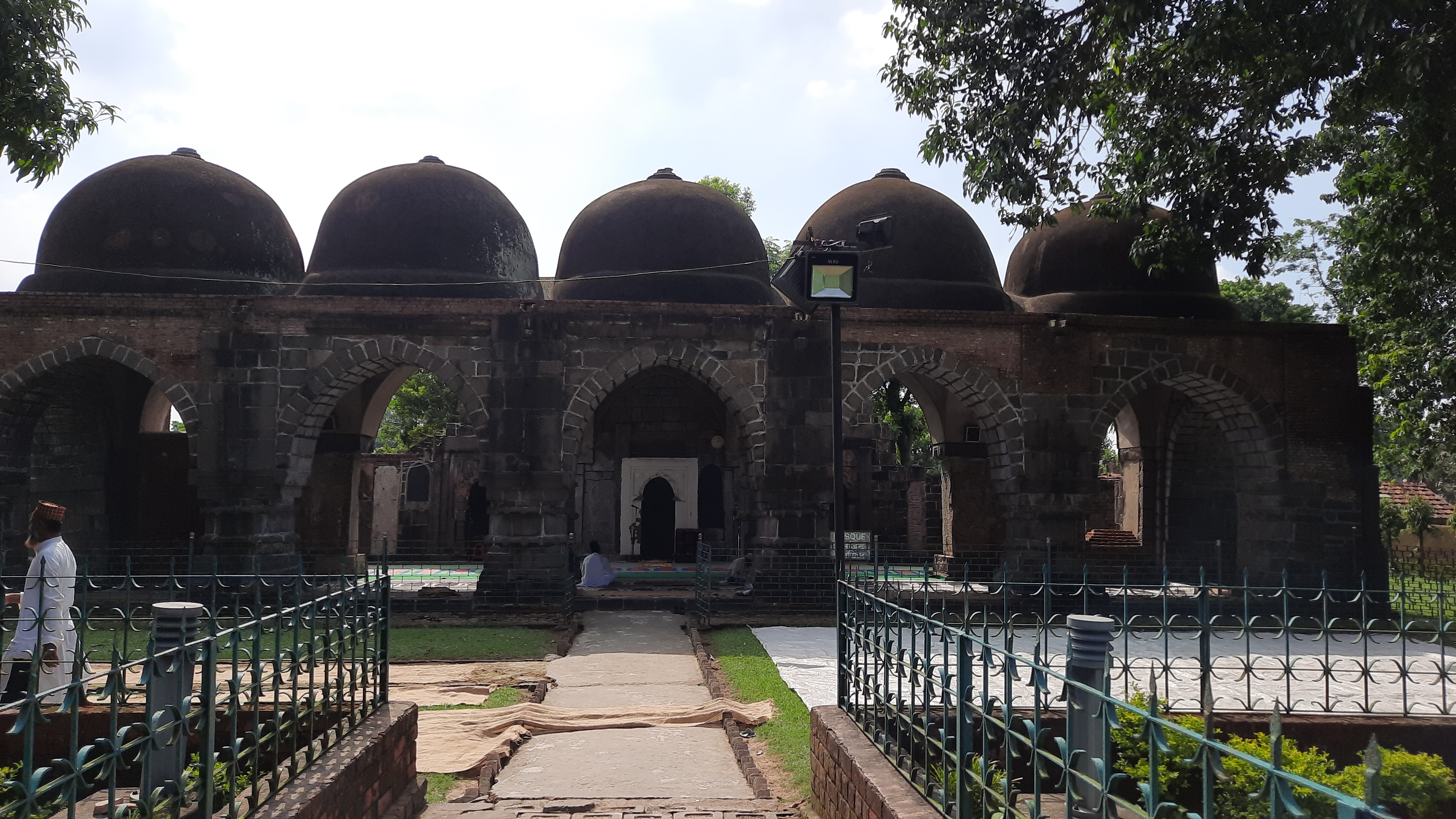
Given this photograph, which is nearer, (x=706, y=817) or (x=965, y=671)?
(x=965, y=671)

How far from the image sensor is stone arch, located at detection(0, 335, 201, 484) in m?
13.7

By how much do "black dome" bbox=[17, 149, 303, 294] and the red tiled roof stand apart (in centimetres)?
2469

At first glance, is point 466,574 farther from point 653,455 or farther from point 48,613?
point 48,613

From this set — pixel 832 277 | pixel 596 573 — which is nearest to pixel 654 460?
pixel 596 573

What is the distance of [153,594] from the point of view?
13.5 meters

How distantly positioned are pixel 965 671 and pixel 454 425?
20495 millimetres

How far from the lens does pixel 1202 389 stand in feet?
50.0

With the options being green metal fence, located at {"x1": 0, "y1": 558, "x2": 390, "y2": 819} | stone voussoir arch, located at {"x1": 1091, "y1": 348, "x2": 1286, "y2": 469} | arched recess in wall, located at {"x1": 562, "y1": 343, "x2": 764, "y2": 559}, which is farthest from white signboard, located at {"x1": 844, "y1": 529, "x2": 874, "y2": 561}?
arched recess in wall, located at {"x1": 562, "y1": 343, "x2": 764, "y2": 559}

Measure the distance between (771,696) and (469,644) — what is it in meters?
4.16

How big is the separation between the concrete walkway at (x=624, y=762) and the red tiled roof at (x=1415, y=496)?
2285 centimetres

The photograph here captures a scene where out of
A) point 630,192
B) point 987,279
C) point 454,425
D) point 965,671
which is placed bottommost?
point 965,671

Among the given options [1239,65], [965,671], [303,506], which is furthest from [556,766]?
[303,506]

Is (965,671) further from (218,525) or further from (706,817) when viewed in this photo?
(218,525)

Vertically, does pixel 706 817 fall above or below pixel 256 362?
below
